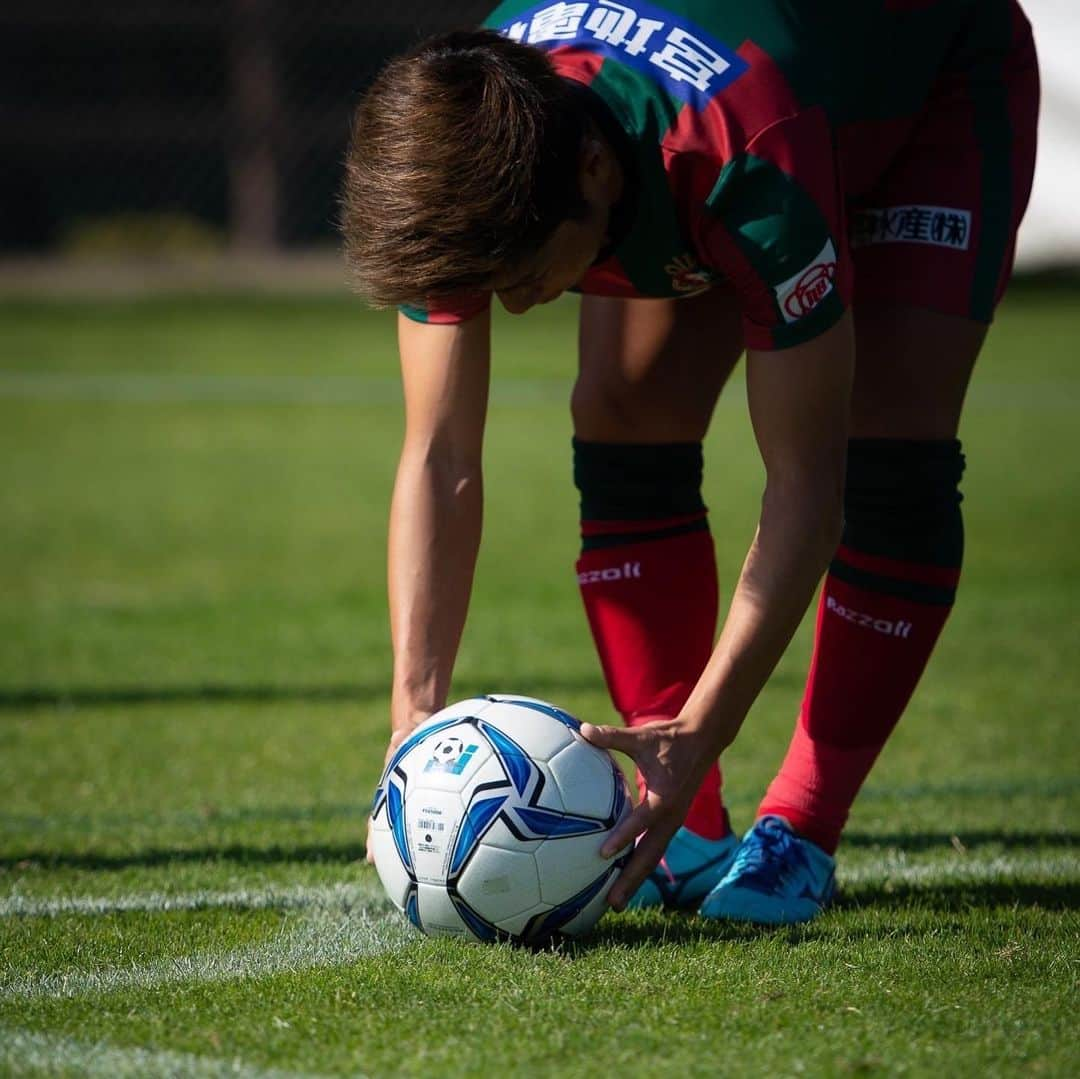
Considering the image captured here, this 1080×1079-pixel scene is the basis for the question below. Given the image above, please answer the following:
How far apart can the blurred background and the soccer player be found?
1636 cm

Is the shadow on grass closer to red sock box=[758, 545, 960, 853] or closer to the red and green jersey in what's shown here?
red sock box=[758, 545, 960, 853]

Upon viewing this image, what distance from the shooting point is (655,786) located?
2.54 meters

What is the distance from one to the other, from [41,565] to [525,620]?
2.41 m

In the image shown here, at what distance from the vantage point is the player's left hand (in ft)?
8.34

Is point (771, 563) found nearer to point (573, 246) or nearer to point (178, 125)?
point (573, 246)

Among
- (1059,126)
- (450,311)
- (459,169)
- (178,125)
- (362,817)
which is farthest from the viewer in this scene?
(178,125)

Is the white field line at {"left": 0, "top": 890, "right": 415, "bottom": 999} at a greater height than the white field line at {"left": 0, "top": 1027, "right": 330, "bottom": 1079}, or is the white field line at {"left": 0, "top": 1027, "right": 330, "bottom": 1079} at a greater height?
the white field line at {"left": 0, "top": 1027, "right": 330, "bottom": 1079}

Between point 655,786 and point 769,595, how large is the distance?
347 mm

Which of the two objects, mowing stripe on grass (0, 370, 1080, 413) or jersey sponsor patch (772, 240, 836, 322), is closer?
jersey sponsor patch (772, 240, 836, 322)

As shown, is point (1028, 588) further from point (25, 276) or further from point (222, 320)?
point (25, 276)

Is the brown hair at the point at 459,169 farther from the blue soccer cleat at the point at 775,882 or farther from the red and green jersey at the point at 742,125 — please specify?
the blue soccer cleat at the point at 775,882

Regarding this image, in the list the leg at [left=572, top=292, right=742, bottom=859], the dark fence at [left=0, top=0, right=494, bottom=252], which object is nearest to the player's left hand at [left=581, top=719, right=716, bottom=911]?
the leg at [left=572, top=292, right=742, bottom=859]

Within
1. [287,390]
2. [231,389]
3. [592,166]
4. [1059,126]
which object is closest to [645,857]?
[592,166]

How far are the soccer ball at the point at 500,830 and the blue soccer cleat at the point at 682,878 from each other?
0.33 meters
